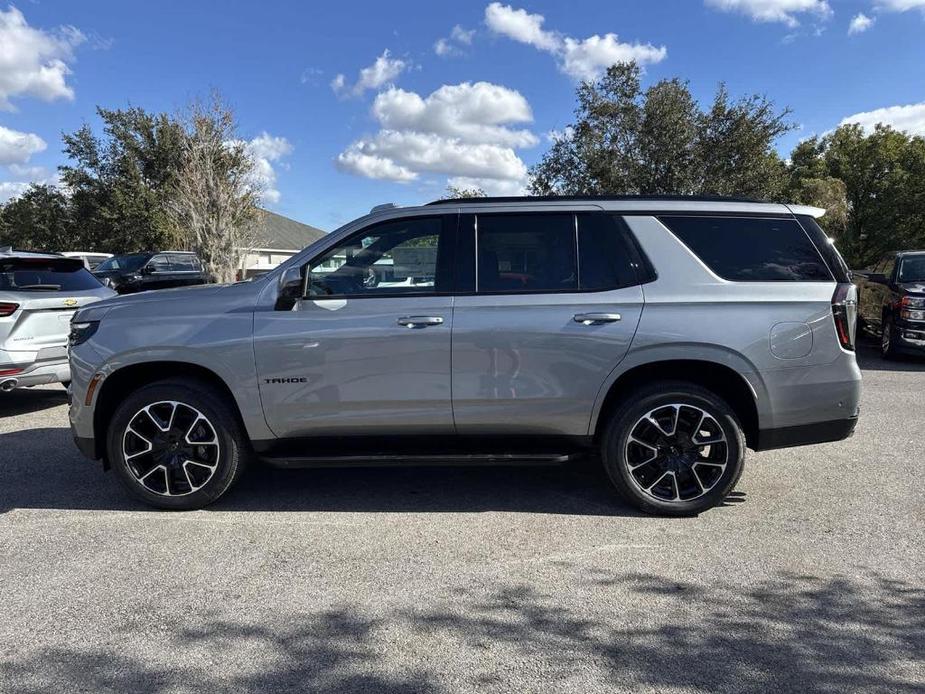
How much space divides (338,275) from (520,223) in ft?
4.08

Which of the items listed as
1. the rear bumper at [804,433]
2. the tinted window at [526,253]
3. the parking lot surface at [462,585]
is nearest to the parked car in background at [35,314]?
the parking lot surface at [462,585]

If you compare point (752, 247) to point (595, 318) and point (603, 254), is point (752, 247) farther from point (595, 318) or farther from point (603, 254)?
point (595, 318)

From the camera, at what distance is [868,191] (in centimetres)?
2991

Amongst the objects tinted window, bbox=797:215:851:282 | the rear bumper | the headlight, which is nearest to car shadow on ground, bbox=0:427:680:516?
the rear bumper

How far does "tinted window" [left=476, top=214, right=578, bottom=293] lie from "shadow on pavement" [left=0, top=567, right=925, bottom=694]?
73.2 inches

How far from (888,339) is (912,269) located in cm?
123

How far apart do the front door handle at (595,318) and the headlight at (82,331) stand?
313 cm

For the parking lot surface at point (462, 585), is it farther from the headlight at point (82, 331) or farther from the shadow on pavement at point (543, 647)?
the headlight at point (82, 331)

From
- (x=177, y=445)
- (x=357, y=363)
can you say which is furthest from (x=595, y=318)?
(x=177, y=445)

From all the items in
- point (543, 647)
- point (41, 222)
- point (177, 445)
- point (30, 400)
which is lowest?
point (543, 647)

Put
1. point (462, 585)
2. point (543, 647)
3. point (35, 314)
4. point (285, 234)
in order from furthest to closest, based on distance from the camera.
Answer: point (285, 234), point (35, 314), point (462, 585), point (543, 647)

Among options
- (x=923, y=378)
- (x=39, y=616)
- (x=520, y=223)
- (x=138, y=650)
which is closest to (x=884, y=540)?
(x=520, y=223)

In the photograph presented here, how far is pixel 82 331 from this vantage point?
14.1 ft

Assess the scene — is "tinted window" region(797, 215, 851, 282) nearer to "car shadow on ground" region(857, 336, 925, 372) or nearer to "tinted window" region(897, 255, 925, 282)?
"car shadow on ground" region(857, 336, 925, 372)
